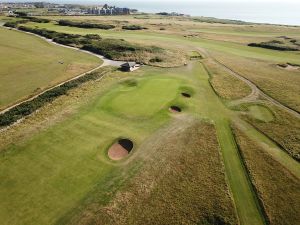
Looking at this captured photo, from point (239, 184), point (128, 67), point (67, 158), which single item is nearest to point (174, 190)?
point (239, 184)

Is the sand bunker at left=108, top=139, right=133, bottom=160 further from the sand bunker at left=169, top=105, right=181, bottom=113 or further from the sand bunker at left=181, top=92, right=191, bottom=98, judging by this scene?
the sand bunker at left=181, top=92, right=191, bottom=98

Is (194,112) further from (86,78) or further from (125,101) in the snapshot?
(86,78)

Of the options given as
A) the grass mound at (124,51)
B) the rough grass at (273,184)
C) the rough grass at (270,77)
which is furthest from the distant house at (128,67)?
the rough grass at (273,184)

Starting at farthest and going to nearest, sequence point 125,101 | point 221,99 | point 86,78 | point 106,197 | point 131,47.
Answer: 1. point 131,47
2. point 86,78
3. point 221,99
4. point 125,101
5. point 106,197

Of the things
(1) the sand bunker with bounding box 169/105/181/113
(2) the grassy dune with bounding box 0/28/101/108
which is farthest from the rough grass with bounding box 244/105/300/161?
(2) the grassy dune with bounding box 0/28/101/108

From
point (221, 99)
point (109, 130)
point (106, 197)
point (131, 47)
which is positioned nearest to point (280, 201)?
point (106, 197)

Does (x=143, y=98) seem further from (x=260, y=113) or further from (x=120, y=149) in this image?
(x=260, y=113)

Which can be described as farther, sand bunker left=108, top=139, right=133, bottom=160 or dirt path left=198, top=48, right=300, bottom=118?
dirt path left=198, top=48, right=300, bottom=118
